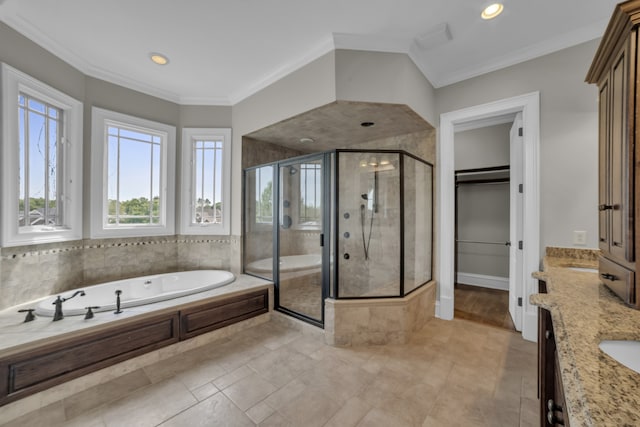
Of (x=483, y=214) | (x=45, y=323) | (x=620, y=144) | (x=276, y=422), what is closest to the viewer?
(x=620, y=144)

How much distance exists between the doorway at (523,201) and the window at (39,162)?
13.0ft

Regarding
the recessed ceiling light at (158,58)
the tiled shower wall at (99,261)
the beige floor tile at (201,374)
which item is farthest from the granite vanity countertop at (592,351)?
the recessed ceiling light at (158,58)

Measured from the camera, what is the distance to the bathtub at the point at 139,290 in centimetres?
219

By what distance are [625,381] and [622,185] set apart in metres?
0.87

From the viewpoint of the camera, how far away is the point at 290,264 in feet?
10.8

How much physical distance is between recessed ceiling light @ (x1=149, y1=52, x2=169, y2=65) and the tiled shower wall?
6.71 feet

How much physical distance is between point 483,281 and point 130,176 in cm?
540

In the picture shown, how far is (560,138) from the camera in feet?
7.65

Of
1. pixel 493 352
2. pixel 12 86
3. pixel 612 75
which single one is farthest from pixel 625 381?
pixel 12 86

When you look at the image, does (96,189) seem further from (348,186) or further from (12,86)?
(348,186)

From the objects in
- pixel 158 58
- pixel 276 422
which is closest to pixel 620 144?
pixel 276 422

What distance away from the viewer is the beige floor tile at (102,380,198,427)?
159 centimetres

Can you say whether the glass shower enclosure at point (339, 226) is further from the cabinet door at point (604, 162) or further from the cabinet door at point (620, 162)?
the cabinet door at point (620, 162)

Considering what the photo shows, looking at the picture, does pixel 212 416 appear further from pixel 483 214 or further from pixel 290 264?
pixel 483 214
